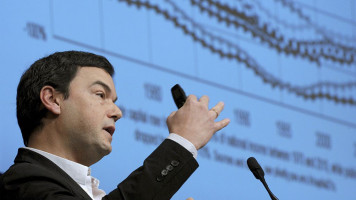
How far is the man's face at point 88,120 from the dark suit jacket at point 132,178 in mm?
115

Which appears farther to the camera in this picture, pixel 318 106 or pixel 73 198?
pixel 318 106

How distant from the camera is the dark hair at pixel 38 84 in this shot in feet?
6.22

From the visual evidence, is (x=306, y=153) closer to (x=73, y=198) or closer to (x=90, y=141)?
(x=90, y=141)

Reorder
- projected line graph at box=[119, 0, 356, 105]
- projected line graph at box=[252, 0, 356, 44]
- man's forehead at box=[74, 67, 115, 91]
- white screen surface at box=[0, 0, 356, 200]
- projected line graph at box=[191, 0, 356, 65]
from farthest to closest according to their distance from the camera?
projected line graph at box=[252, 0, 356, 44]
projected line graph at box=[191, 0, 356, 65]
projected line graph at box=[119, 0, 356, 105]
white screen surface at box=[0, 0, 356, 200]
man's forehead at box=[74, 67, 115, 91]

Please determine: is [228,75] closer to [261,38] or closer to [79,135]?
[261,38]

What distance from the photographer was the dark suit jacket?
1646mm

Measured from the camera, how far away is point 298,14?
357 cm

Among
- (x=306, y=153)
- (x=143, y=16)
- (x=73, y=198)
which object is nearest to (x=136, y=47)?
(x=143, y=16)

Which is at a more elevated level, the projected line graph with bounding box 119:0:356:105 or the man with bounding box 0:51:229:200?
the projected line graph with bounding box 119:0:356:105

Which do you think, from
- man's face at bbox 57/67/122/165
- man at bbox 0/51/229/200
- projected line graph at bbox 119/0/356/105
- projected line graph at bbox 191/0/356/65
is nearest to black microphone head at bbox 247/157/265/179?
man at bbox 0/51/229/200

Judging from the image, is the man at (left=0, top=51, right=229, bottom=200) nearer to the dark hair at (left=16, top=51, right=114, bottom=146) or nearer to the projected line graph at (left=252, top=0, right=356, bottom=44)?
the dark hair at (left=16, top=51, right=114, bottom=146)

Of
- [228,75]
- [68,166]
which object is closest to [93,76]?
[68,166]

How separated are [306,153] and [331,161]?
5.9 inches

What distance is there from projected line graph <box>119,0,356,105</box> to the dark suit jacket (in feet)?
4.01
